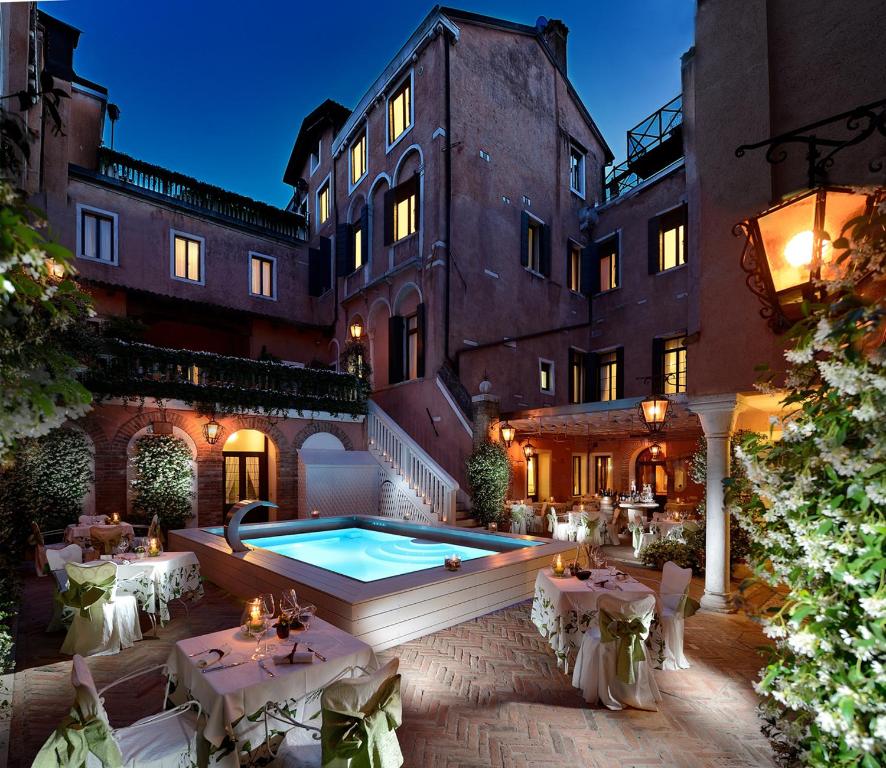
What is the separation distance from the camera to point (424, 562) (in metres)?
9.61

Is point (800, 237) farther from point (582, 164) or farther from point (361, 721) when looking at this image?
point (582, 164)

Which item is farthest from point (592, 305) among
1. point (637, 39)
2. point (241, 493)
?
point (637, 39)

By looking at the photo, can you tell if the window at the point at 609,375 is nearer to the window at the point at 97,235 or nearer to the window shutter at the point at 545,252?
the window shutter at the point at 545,252

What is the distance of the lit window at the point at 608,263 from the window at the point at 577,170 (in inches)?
104

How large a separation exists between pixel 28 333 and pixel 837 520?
3377mm

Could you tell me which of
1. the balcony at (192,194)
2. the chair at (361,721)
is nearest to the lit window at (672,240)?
the balcony at (192,194)

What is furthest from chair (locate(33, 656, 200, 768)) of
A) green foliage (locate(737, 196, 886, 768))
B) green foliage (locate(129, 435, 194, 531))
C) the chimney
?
the chimney

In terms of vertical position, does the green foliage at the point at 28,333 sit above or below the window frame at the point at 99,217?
below

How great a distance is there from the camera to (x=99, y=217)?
1498cm

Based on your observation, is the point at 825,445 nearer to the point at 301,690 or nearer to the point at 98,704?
the point at 301,690

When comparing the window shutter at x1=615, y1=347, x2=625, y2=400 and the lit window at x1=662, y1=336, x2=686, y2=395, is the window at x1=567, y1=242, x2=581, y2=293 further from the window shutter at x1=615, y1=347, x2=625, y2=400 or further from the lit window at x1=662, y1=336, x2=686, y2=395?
the lit window at x1=662, y1=336, x2=686, y2=395

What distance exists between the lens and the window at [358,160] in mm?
18230

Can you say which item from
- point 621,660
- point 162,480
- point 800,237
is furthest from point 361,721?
point 162,480

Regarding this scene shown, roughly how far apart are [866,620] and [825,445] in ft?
2.01
